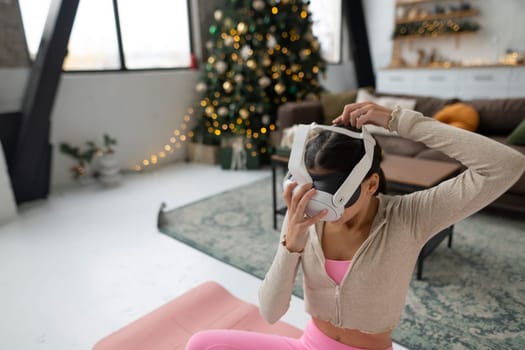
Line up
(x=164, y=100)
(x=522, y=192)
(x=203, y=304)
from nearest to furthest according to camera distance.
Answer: (x=203, y=304) < (x=522, y=192) < (x=164, y=100)

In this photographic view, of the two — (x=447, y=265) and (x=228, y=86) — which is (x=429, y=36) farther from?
(x=447, y=265)

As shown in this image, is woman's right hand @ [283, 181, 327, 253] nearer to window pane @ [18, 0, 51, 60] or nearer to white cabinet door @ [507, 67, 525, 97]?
window pane @ [18, 0, 51, 60]

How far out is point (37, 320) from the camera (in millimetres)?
1726

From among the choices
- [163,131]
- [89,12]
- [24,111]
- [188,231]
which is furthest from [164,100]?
[188,231]

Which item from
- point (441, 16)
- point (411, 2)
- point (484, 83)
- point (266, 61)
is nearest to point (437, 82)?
point (484, 83)

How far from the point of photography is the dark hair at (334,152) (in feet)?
2.65

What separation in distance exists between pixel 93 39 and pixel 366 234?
364 centimetres

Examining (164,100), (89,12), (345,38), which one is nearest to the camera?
(89,12)

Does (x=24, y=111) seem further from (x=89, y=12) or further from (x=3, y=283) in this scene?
(x=3, y=283)

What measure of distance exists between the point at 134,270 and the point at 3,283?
700 mm

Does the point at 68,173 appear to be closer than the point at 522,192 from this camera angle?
No

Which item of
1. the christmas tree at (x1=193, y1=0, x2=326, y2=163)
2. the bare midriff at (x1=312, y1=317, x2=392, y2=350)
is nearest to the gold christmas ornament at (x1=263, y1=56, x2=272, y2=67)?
the christmas tree at (x1=193, y1=0, x2=326, y2=163)

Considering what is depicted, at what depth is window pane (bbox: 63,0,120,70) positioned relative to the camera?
3.48 metres

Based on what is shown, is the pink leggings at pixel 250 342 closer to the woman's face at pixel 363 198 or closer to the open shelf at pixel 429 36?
the woman's face at pixel 363 198
